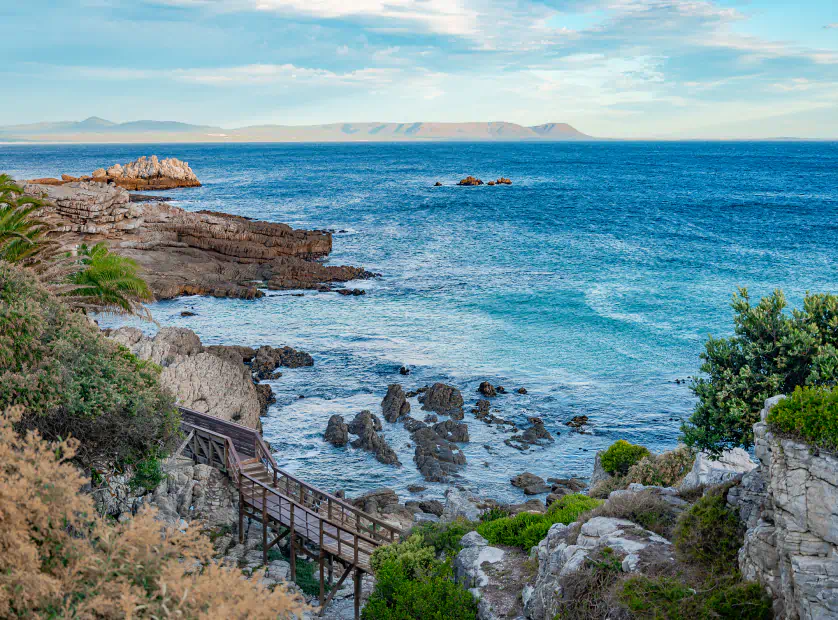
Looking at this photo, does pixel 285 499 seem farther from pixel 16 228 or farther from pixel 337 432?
pixel 16 228

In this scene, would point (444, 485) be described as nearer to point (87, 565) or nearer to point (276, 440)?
point (276, 440)

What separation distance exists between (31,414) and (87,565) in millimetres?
9011

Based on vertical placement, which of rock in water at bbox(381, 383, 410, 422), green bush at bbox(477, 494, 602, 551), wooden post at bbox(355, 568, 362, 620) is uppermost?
green bush at bbox(477, 494, 602, 551)

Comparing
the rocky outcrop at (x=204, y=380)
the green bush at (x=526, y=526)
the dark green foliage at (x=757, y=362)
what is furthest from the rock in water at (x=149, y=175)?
the dark green foliage at (x=757, y=362)

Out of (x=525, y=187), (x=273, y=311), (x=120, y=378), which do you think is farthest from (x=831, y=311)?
(x=525, y=187)

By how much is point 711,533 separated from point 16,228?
2136cm

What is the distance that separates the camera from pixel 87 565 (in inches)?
266

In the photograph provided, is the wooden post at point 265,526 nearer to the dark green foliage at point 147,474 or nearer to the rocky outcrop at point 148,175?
the dark green foliage at point 147,474

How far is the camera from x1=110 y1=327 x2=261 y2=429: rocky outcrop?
2658 centimetres

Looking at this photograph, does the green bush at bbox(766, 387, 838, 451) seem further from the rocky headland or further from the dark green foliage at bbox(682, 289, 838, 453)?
the rocky headland

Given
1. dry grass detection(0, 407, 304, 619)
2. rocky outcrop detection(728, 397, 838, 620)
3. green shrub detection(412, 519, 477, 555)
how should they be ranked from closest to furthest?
dry grass detection(0, 407, 304, 619) → rocky outcrop detection(728, 397, 838, 620) → green shrub detection(412, 519, 477, 555)

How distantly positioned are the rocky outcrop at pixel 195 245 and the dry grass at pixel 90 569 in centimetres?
4284

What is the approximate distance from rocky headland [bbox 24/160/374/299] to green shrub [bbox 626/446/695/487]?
3555 cm

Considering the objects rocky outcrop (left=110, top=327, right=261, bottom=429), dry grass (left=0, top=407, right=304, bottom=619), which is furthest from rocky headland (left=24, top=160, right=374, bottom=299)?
dry grass (left=0, top=407, right=304, bottom=619)
